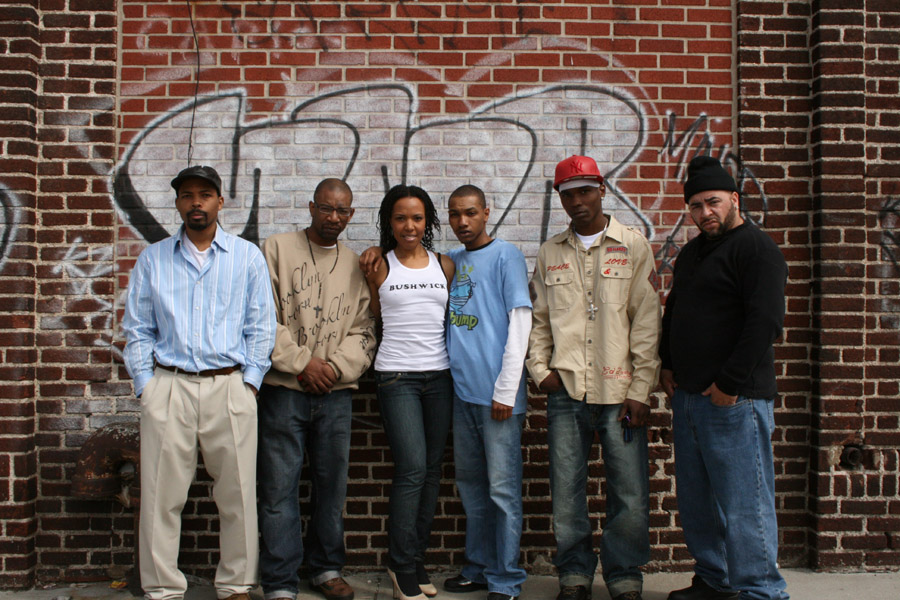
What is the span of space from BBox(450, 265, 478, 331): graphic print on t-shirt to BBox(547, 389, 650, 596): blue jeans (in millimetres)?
555

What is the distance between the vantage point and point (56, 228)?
3885 millimetres

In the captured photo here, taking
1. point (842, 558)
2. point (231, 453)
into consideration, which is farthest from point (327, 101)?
point (842, 558)

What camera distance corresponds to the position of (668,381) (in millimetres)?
3477

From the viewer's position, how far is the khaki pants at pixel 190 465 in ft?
10.6

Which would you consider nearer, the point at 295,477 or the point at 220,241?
the point at 220,241

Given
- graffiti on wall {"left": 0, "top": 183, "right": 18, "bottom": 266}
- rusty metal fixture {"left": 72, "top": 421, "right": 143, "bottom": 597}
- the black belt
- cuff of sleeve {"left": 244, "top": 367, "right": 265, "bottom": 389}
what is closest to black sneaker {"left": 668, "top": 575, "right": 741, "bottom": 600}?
cuff of sleeve {"left": 244, "top": 367, "right": 265, "bottom": 389}

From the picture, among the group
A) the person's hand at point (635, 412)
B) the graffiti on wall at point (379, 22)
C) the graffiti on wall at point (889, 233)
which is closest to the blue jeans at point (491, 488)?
the person's hand at point (635, 412)

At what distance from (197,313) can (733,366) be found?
240 centimetres

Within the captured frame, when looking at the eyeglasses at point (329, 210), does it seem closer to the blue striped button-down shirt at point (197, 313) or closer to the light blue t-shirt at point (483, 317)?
the blue striped button-down shirt at point (197, 313)

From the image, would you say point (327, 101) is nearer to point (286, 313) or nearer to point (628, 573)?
point (286, 313)

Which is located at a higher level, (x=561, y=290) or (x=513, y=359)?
(x=561, y=290)

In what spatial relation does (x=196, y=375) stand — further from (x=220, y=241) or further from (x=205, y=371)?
(x=220, y=241)

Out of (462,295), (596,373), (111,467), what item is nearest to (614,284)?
(596,373)

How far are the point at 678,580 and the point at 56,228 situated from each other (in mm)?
3907
